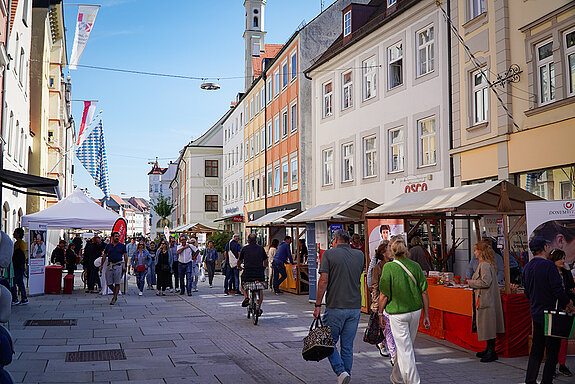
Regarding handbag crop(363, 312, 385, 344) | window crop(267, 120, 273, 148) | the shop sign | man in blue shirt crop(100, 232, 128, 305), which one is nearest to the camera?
handbag crop(363, 312, 385, 344)

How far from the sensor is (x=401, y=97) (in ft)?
72.2

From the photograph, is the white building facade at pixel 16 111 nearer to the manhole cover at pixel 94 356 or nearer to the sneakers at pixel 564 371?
the manhole cover at pixel 94 356

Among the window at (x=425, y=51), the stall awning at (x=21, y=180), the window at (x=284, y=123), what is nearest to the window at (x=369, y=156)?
the window at (x=425, y=51)

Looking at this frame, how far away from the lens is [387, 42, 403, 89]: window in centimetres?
2245

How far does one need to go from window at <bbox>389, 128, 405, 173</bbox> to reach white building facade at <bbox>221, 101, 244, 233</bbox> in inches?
1032

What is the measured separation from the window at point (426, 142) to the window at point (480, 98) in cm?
233

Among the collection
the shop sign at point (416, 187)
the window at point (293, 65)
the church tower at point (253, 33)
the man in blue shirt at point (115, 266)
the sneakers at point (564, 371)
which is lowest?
the sneakers at point (564, 371)

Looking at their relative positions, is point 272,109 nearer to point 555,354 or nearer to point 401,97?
point 401,97

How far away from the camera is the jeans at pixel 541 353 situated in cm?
720

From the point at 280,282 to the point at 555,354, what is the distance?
15384 mm

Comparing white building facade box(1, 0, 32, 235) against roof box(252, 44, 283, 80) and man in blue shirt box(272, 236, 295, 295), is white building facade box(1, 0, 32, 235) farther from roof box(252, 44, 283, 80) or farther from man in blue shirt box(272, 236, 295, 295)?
roof box(252, 44, 283, 80)

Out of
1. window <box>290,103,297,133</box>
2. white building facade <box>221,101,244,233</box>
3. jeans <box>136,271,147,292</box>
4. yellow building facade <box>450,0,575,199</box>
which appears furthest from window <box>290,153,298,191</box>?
yellow building facade <box>450,0,575,199</box>

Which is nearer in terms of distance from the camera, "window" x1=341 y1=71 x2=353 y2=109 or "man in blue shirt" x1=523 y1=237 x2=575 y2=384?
"man in blue shirt" x1=523 y1=237 x2=575 y2=384

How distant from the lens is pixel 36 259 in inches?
817
